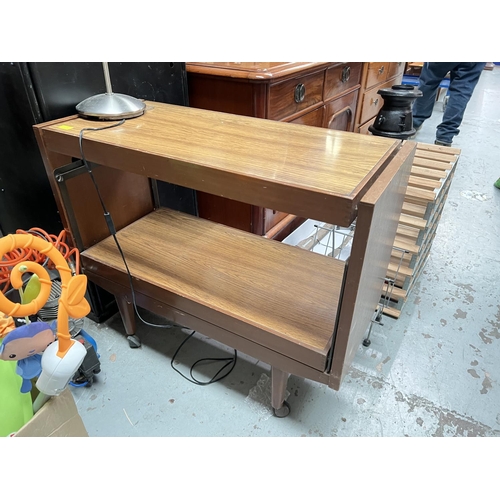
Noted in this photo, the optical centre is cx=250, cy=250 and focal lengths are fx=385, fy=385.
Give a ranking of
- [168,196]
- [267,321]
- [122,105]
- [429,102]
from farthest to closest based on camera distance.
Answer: [429,102] < [168,196] < [122,105] < [267,321]

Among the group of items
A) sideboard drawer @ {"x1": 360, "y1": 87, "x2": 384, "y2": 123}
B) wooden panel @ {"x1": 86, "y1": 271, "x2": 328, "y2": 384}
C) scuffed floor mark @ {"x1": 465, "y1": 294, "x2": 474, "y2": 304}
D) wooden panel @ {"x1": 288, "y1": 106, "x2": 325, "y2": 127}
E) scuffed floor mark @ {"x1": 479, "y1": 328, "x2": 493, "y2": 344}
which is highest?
wooden panel @ {"x1": 288, "y1": 106, "x2": 325, "y2": 127}

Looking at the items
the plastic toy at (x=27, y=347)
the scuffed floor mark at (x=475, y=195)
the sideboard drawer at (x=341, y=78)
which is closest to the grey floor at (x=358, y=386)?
the plastic toy at (x=27, y=347)

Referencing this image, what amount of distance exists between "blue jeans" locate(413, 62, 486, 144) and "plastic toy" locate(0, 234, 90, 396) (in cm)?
243

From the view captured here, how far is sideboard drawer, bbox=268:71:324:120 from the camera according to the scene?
53.7 inches

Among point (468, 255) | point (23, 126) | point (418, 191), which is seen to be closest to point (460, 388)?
point (418, 191)

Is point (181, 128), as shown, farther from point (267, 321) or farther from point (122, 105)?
point (267, 321)

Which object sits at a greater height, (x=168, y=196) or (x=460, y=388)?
(x=168, y=196)

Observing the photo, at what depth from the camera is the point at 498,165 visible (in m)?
2.53

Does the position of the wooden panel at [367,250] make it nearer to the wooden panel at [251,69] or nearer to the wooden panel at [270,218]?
the wooden panel at [251,69]

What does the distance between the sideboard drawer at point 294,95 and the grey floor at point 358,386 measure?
2.76 ft

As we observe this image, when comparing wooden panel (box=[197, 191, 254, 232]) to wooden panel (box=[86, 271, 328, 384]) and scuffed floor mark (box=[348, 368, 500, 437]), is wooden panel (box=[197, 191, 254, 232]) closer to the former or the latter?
wooden panel (box=[86, 271, 328, 384])

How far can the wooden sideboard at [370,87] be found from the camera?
7.12ft

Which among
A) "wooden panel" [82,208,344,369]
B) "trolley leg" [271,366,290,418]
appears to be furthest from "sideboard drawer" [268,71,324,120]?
"trolley leg" [271,366,290,418]

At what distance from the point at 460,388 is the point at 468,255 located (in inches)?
29.9
